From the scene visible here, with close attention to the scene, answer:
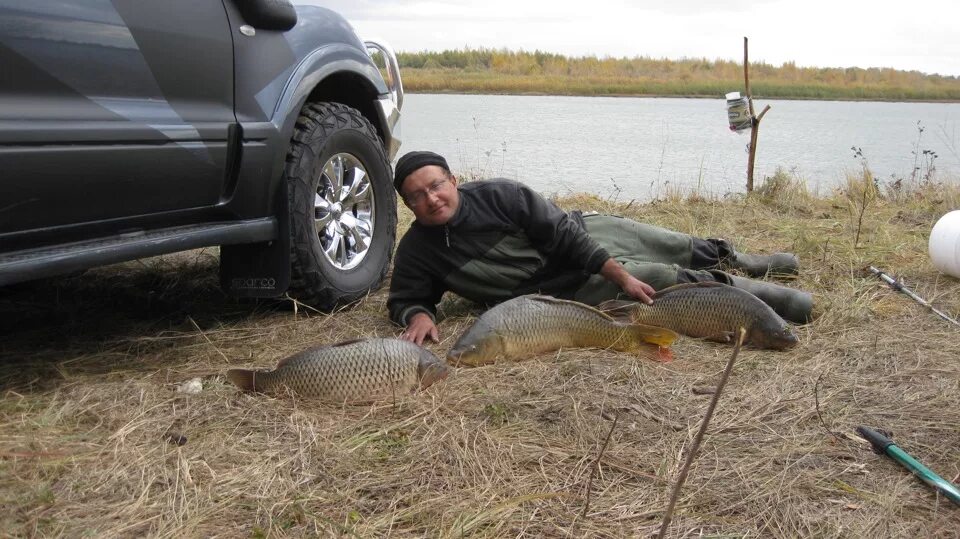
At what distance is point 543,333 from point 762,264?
2019 millimetres

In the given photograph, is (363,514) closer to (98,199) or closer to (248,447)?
(248,447)

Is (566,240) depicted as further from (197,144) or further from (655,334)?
(197,144)

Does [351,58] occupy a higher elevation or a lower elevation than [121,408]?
higher

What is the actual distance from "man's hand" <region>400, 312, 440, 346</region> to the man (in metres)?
0.02

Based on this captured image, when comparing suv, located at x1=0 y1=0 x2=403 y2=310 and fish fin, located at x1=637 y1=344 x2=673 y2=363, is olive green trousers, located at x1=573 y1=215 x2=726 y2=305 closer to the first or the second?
fish fin, located at x1=637 y1=344 x2=673 y2=363

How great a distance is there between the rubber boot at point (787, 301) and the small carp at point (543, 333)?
31.1 inches

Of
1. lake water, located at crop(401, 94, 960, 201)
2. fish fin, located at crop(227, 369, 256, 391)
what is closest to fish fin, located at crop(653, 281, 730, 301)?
fish fin, located at crop(227, 369, 256, 391)

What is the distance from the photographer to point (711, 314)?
3842 mm

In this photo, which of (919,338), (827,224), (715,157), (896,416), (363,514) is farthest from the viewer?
(715,157)

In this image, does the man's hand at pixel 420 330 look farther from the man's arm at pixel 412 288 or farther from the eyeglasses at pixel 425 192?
the eyeglasses at pixel 425 192

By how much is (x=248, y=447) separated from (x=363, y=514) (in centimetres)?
58

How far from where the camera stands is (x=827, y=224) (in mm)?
7168

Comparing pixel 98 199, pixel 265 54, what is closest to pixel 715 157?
pixel 265 54

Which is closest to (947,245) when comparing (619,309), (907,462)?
(619,309)
